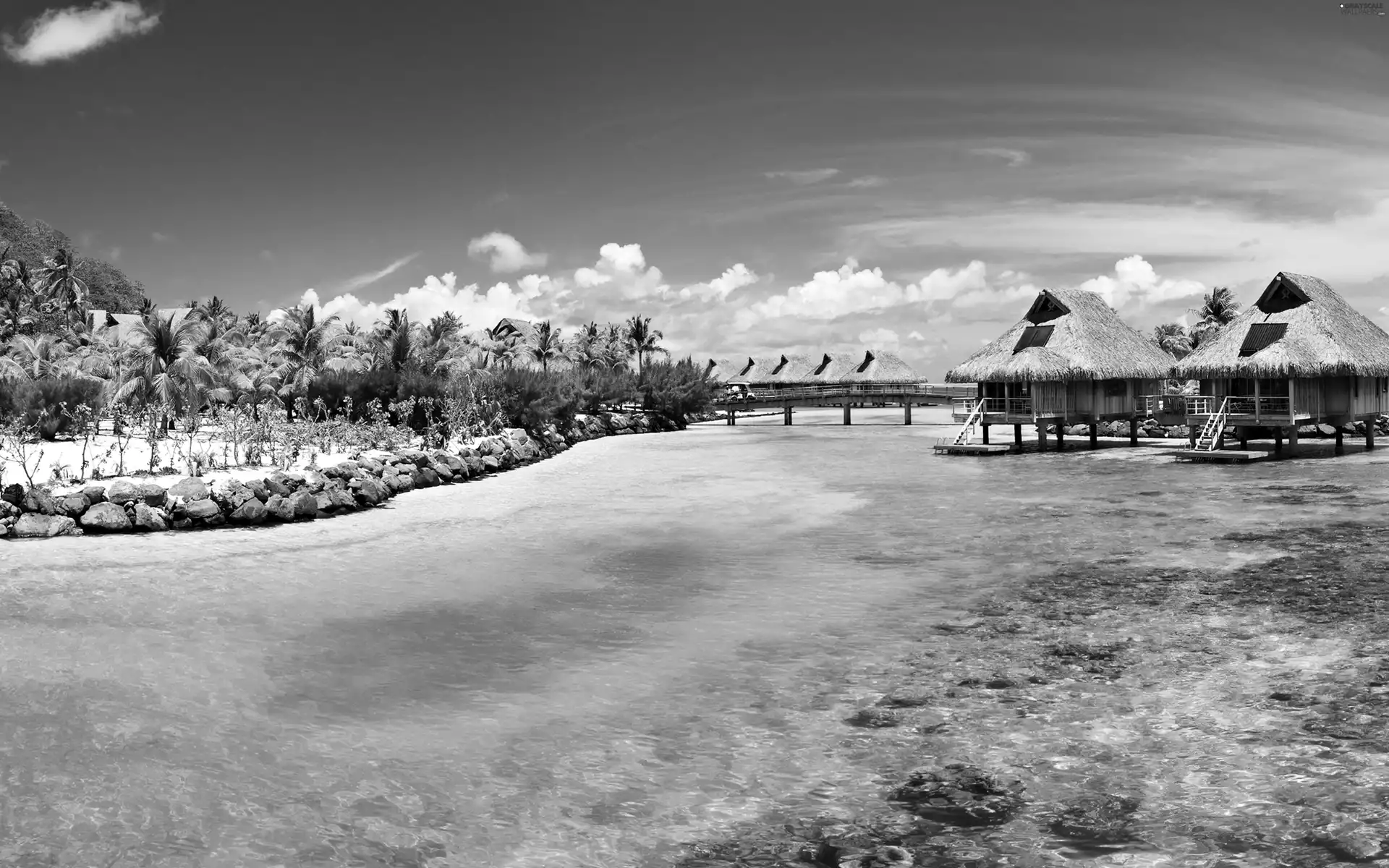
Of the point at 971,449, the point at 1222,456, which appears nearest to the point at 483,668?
the point at 1222,456

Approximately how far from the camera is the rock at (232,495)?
15797mm

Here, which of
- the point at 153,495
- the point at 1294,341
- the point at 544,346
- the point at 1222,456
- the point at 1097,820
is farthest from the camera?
the point at 544,346

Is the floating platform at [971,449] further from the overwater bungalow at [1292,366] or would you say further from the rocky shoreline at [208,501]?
the rocky shoreline at [208,501]

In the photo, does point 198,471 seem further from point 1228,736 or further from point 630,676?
point 1228,736

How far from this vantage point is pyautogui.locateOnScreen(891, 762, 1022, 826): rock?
16.8 ft

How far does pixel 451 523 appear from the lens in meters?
16.2

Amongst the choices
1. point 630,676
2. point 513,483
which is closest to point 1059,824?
point 630,676

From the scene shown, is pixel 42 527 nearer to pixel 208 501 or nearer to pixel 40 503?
pixel 40 503

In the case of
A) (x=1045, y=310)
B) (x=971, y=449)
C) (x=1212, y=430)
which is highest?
Answer: (x=1045, y=310)

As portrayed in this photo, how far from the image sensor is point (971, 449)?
31484 mm

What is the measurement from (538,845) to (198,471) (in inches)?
556

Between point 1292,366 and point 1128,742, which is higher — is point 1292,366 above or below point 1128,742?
above

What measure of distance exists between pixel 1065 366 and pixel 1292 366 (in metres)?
6.41

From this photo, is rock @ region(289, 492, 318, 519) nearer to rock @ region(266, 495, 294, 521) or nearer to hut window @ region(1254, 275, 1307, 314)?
rock @ region(266, 495, 294, 521)
